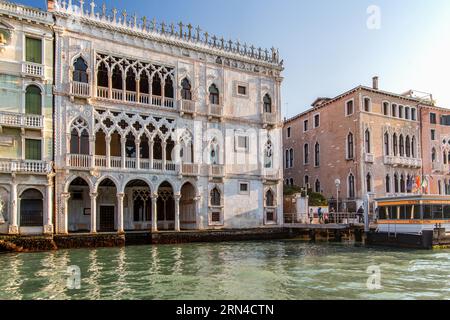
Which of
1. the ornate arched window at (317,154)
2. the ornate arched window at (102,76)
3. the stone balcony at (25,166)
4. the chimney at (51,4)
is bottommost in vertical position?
the stone balcony at (25,166)

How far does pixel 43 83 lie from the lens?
22.0m

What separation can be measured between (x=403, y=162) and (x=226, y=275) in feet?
83.2

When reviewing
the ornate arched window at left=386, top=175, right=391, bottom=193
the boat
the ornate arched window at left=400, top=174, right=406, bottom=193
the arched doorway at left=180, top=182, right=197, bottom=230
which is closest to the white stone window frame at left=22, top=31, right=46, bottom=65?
the arched doorway at left=180, top=182, right=197, bottom=230

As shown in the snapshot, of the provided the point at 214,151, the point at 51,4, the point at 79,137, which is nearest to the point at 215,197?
the point at 214,151

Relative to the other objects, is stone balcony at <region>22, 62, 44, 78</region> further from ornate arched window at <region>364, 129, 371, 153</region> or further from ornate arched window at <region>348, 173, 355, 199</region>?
ornate arched window at <region>364, 129, 371, 153</region>

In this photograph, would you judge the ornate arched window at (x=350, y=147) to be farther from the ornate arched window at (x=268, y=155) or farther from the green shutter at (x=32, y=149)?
the green shutter at (x=32, y=149)

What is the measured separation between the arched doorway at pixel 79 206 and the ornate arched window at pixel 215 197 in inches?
287

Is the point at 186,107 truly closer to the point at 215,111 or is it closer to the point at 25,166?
the point at 215,111

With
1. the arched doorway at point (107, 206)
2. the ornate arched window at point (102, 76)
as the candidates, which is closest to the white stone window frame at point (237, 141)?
the arched doorway at point (107, 206)

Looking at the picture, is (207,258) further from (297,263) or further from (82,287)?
(82,287)

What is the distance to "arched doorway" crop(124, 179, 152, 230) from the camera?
2636 cm

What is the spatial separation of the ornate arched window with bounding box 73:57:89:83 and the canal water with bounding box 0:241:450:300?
9299mm

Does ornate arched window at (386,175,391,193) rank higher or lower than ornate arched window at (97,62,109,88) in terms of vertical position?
lower

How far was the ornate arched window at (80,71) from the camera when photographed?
76.6 ft
